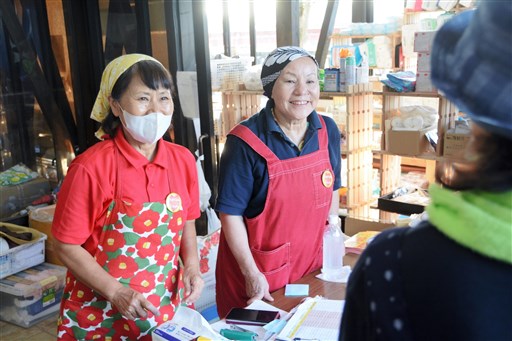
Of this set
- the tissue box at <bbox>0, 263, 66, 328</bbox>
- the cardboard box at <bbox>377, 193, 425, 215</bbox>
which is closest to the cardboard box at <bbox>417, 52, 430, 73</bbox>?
the cardboard box at <bbox>377, 193, 425, 215</bbox>

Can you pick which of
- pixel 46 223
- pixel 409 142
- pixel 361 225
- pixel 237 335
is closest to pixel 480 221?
pixel 237 335

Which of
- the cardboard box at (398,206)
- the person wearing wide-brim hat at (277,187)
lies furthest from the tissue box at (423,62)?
the person wearing wide-brim hat at (277,187)

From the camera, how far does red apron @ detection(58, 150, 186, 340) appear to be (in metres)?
1.83

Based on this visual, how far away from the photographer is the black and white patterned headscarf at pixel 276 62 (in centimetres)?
207

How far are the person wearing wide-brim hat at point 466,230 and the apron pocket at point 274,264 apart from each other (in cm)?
130

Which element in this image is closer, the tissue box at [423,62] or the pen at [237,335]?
the pen at [237,335]

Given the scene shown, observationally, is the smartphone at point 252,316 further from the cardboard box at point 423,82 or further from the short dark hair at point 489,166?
the cardboard box at point 423,82

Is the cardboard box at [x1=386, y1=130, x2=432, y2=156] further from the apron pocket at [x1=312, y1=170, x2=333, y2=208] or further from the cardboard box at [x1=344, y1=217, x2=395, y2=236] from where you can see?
the apron pocket at [x1=312, y1=170, x2=333, y2=208]

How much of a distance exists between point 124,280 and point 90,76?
134 inches

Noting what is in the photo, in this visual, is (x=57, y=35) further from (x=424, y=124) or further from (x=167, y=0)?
(x=424, y=124)

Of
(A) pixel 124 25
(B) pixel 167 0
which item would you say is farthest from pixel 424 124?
(A) pixel 124 25

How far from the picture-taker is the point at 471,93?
2.08 feet

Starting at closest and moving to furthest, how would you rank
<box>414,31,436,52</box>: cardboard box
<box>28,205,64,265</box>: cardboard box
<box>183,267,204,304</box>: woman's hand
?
<box>183,267,204,304</box>: woman's hand → <box>414,31,436,52</box>: cardboard box → <box>28,205,64,265</box>: cardboard box

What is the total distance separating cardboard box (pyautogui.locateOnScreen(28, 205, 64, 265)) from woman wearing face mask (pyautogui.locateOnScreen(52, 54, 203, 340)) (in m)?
2.53
